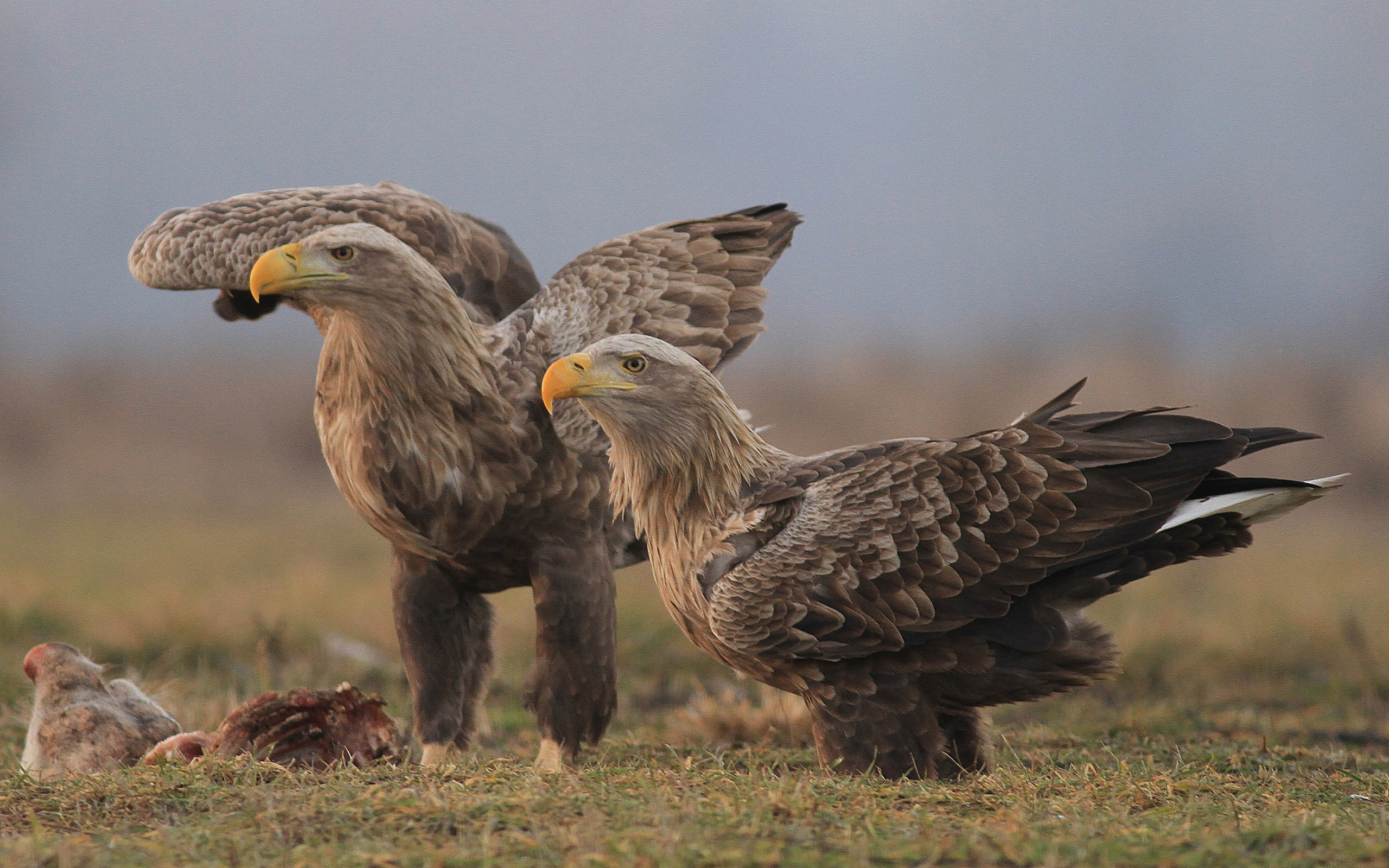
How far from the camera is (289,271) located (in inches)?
193

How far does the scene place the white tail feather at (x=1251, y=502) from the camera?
4.79 metres

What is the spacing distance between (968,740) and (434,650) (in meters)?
2.30

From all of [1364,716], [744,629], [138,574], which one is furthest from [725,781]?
[138,574]

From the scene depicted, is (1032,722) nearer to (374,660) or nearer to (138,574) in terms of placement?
(374,660)

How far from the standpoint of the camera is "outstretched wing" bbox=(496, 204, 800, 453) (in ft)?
18.3

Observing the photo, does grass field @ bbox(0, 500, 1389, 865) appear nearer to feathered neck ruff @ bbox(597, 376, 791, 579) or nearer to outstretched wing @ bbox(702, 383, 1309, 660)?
outstretched wing @ bbox(702, 383, 1309, 660)

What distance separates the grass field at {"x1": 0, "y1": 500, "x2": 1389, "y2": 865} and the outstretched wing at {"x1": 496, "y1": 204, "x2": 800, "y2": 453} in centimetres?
168

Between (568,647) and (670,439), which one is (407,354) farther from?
(568,647)

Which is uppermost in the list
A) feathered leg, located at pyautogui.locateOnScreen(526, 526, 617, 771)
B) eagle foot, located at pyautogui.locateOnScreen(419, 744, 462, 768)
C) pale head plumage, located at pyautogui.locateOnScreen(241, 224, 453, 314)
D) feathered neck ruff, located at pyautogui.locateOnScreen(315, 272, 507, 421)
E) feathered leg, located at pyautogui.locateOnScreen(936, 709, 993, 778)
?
pale head plumage, located at pyautogui.locateOnScreen(241, 224, 453, 314)

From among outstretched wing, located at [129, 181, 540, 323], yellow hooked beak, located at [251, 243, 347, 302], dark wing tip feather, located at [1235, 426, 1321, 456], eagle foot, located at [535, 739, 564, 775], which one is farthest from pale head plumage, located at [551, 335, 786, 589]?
dark wing tip feather, located at [1235, 426, 1321, 456]

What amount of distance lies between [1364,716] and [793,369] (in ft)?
69.8

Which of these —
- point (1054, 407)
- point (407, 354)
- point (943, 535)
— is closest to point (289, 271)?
point (407, 354)

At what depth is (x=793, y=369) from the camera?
93.7 ft

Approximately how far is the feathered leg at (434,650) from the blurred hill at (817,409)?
15461mm
